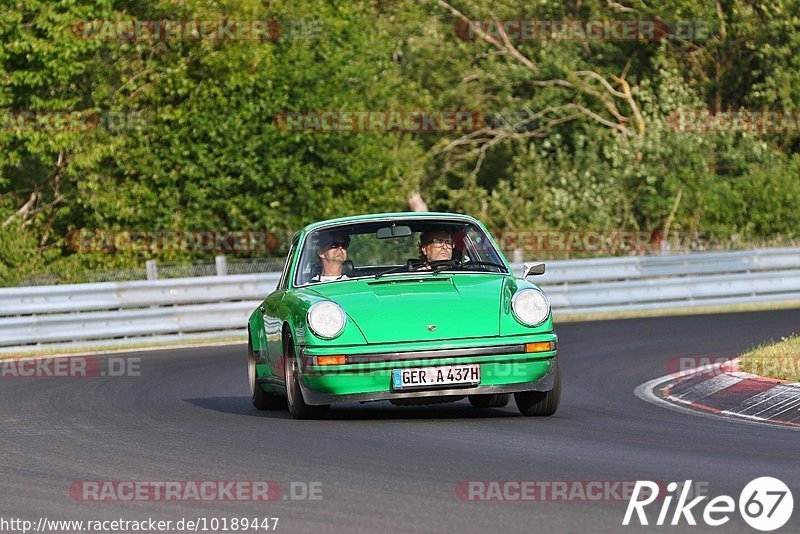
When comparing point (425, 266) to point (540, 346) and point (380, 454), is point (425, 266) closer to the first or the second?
point (540, 346)

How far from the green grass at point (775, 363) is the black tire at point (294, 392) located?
11.2ft

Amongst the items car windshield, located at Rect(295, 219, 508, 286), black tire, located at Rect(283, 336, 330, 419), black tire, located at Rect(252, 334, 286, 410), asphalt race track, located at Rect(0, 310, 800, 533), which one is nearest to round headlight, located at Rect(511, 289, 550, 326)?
asphalt race track, located at Rect(0, 310, 800, 533)

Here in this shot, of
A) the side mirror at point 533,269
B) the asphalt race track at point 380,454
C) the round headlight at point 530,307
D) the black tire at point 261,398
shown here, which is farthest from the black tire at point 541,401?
the black tire at point 261,398

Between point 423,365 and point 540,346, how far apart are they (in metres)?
0.79

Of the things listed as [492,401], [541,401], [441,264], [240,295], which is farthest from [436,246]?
[240,295]

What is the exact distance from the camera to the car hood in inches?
393

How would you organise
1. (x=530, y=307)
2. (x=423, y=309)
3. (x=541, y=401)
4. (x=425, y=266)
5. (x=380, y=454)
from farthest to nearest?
(x=425, y=266) → (x=541, y=401) → (x=530, y=307) → (x=423, y=309) → (x=380, y=454)

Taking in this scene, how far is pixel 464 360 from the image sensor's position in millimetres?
9938

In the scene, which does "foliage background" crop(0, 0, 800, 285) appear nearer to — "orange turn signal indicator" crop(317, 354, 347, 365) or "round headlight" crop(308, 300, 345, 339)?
"round headlight" crop(308, 300, 345, 339)

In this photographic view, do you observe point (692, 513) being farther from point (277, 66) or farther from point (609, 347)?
point (277, 66)

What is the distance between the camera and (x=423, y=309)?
33.1 ft

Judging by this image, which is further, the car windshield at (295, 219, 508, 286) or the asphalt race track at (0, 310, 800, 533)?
the car windshield at (295, 219, 508, 286)

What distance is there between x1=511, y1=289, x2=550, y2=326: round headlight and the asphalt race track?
2.20 ft

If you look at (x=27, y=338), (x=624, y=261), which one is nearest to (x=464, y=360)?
(x=27, y=338)
